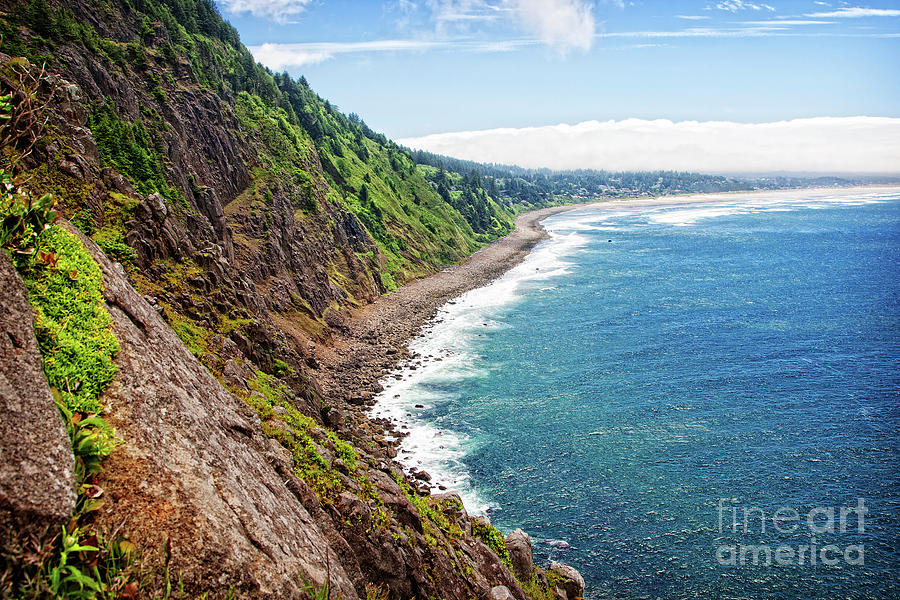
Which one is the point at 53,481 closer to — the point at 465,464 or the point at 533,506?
the point at 533,506

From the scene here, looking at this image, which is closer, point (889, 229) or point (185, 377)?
point (185, 377)

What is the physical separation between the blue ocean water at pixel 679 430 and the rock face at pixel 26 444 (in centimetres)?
3018

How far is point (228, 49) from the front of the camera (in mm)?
104188

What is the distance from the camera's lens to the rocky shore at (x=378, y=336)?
54.5 m

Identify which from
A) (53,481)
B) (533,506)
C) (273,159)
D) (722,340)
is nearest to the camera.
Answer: (53,481)

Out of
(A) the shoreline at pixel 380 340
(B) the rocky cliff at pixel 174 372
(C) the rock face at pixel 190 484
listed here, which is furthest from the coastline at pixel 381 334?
(C) the rock face at pixel 190 484

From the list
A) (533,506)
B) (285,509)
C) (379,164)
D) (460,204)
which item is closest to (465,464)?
(533,506)

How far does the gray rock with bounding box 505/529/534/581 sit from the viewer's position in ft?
92.0

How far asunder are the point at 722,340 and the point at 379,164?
106 meters

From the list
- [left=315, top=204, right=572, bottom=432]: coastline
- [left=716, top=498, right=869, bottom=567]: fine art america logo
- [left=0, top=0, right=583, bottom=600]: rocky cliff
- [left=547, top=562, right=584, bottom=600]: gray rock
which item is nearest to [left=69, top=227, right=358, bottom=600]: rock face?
[left=0, top=0, right=583, bottom=600]: rocky cliff

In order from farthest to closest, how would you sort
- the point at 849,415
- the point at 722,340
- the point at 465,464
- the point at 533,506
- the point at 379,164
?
the point at 379,164
the point at 722,340
the point at 849,415
the point at 465,464
the point at 533,506

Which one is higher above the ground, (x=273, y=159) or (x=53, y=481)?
(x=273, y=159)

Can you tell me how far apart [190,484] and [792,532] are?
3872 centimetres

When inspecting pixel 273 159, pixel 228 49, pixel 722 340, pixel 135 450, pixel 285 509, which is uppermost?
pixel 228 49
